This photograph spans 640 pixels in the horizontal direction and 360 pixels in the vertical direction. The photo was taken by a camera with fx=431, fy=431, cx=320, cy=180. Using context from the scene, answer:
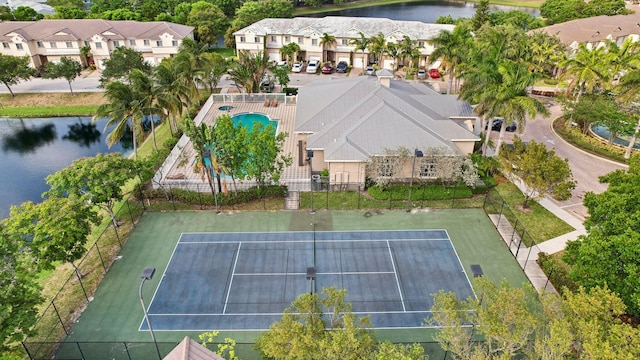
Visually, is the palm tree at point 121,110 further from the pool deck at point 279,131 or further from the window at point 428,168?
the window at point 428,168

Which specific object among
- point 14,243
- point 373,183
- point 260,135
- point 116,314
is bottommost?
point 116,314


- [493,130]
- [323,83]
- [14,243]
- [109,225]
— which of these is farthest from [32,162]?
[493,130]

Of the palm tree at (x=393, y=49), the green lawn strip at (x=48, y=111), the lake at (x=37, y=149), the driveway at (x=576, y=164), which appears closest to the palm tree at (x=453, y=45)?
the palm tree at (x=393, y=49)

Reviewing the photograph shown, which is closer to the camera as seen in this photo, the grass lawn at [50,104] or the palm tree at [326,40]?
the grass lawn at [50,104]

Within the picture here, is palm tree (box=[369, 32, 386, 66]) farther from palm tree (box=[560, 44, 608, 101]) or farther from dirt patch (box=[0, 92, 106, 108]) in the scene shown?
dirt patch (box=[0, 92, 106, 108])

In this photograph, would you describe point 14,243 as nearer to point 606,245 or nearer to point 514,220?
point 606,245
